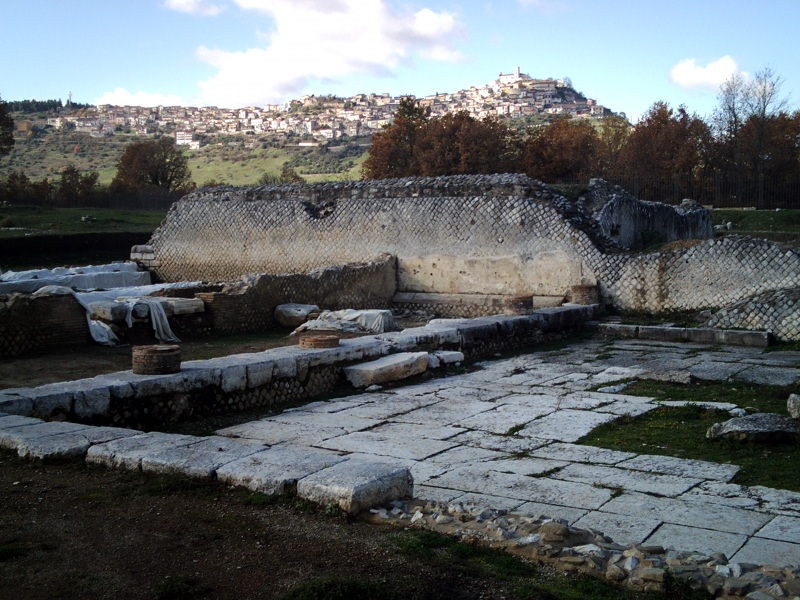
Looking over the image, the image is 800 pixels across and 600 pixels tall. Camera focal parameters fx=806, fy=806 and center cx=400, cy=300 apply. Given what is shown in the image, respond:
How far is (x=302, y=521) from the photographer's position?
4.33m

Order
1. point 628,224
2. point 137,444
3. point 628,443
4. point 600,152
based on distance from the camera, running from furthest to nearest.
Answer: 1. point 600,152
2. point 628,224
3. point 628,443
4. point 137,444

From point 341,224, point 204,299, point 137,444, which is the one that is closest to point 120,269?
point 341,224

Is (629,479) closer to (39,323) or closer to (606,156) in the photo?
(39,323)

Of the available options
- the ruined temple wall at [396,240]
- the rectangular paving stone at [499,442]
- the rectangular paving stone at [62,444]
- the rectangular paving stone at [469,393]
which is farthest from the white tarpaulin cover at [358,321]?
the rectangular paving stone at [62,444]

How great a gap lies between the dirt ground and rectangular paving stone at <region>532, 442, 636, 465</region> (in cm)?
256

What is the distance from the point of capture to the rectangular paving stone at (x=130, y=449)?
17.2 ft

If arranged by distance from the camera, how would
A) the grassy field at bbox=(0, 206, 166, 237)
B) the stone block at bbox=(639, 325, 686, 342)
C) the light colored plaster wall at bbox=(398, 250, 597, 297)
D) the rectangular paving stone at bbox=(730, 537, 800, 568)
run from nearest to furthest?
1. the rectangular paving stone at bbox=(730, 537, 800, 568)
2. the stone block at bbox=(639, 325, 686, 342)
3. the light colored plaster wall at bbox=(398, 250, 597, 297)
4. the grassy field at bbox=(0, 206, 166, 237)

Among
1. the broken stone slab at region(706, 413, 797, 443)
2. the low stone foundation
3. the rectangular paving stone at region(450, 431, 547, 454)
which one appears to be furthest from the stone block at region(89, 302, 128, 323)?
the broken stone slab at region(706, 413, 797, 443)

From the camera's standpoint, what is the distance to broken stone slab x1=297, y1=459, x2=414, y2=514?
175 inches

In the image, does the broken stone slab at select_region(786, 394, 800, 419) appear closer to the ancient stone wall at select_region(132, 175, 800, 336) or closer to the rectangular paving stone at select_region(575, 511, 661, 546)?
the rectangular paving stone at select_region(575, 511, 661, 546)

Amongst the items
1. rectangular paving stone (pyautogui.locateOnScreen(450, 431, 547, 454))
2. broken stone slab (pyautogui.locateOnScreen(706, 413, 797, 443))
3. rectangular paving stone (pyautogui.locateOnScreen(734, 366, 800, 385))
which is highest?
broken stone slab (pyautogui.locateOnScreen(706, 413, 797, 443))

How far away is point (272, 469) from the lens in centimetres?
487

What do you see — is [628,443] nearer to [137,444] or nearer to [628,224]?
[137,444]

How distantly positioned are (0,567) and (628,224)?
18.5 meters
